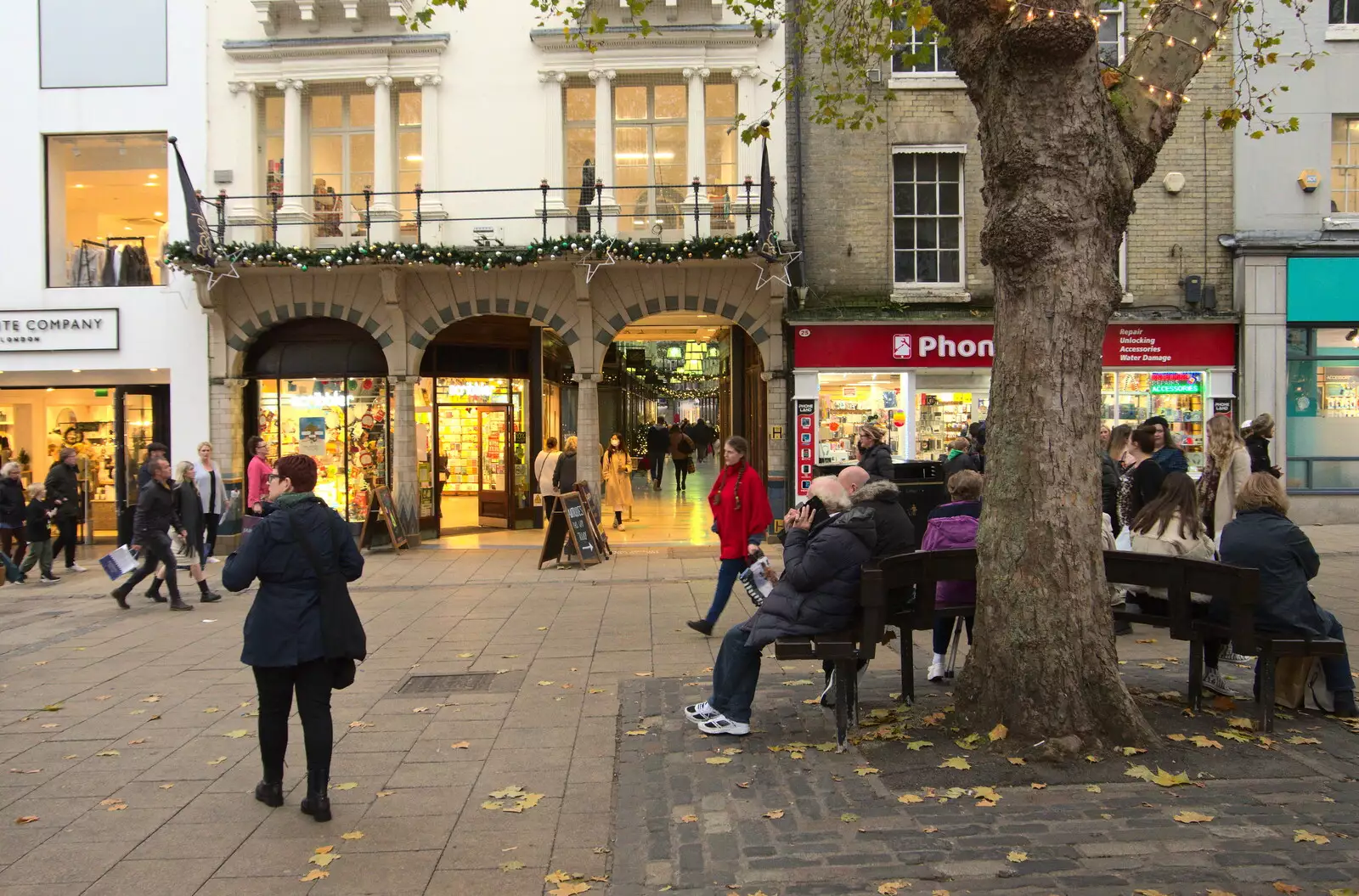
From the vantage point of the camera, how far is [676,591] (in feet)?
39.5

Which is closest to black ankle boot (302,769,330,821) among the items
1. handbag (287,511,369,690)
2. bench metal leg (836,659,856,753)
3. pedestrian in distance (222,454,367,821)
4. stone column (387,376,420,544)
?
pedestrian in distance (222,454,367,821)

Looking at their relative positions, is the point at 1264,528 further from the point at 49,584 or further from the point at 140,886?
the point at 49,584

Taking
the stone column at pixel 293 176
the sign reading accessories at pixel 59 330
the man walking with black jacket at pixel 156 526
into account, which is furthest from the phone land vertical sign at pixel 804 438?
the sign reading accessories at pixel 59 330

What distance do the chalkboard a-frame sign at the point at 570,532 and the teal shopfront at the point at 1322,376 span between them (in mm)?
11917

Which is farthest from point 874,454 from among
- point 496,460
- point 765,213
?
point 496,460

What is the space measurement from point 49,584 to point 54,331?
5.43m

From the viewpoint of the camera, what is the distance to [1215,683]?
665 centimetres

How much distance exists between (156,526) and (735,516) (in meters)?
6.54

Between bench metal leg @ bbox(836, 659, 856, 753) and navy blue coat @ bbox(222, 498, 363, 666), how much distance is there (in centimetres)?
265

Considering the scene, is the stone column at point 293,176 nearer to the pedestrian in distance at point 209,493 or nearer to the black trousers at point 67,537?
the pedestrian in distance at point 209,493

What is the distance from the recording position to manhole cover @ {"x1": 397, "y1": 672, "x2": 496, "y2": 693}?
25.3ft

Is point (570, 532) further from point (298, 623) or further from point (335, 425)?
point (298, 623)

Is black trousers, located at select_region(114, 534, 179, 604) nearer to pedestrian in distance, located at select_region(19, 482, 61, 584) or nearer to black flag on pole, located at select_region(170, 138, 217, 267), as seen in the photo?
pedestrian in distance, located at select_region(19, 482, 61, 584)

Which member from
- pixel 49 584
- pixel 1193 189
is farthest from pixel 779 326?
pixel 49 584
